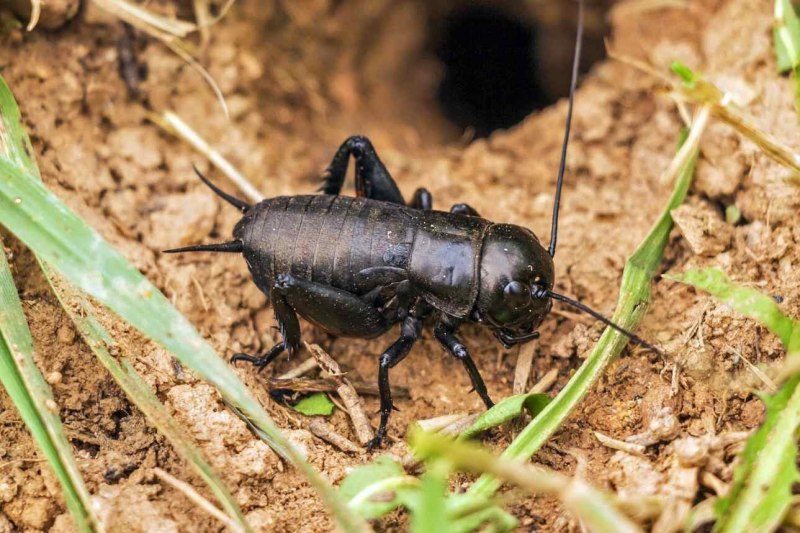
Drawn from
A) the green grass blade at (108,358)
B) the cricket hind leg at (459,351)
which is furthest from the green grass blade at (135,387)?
the cricket hind leg at (459,351)

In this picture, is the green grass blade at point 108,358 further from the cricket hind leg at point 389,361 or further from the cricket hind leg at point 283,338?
the cricket hind leg at point 389,361

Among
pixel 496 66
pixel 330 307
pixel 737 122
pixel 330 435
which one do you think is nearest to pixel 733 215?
pixel 737 122

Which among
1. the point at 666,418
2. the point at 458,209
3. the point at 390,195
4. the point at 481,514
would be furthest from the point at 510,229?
the point at 481,514

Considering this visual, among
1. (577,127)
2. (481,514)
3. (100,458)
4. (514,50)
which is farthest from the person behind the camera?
(514,50)

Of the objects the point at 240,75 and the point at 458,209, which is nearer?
the point at 458,209

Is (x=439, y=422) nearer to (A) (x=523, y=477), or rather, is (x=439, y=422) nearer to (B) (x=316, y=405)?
(B) (x=316, y=405)

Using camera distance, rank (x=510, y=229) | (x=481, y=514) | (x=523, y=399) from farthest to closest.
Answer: (x=510, y=229), (x=523, y=399), (x=481, y=514)

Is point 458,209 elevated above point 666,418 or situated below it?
above

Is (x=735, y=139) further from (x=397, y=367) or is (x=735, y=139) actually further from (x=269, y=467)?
(x=269, y=467)
